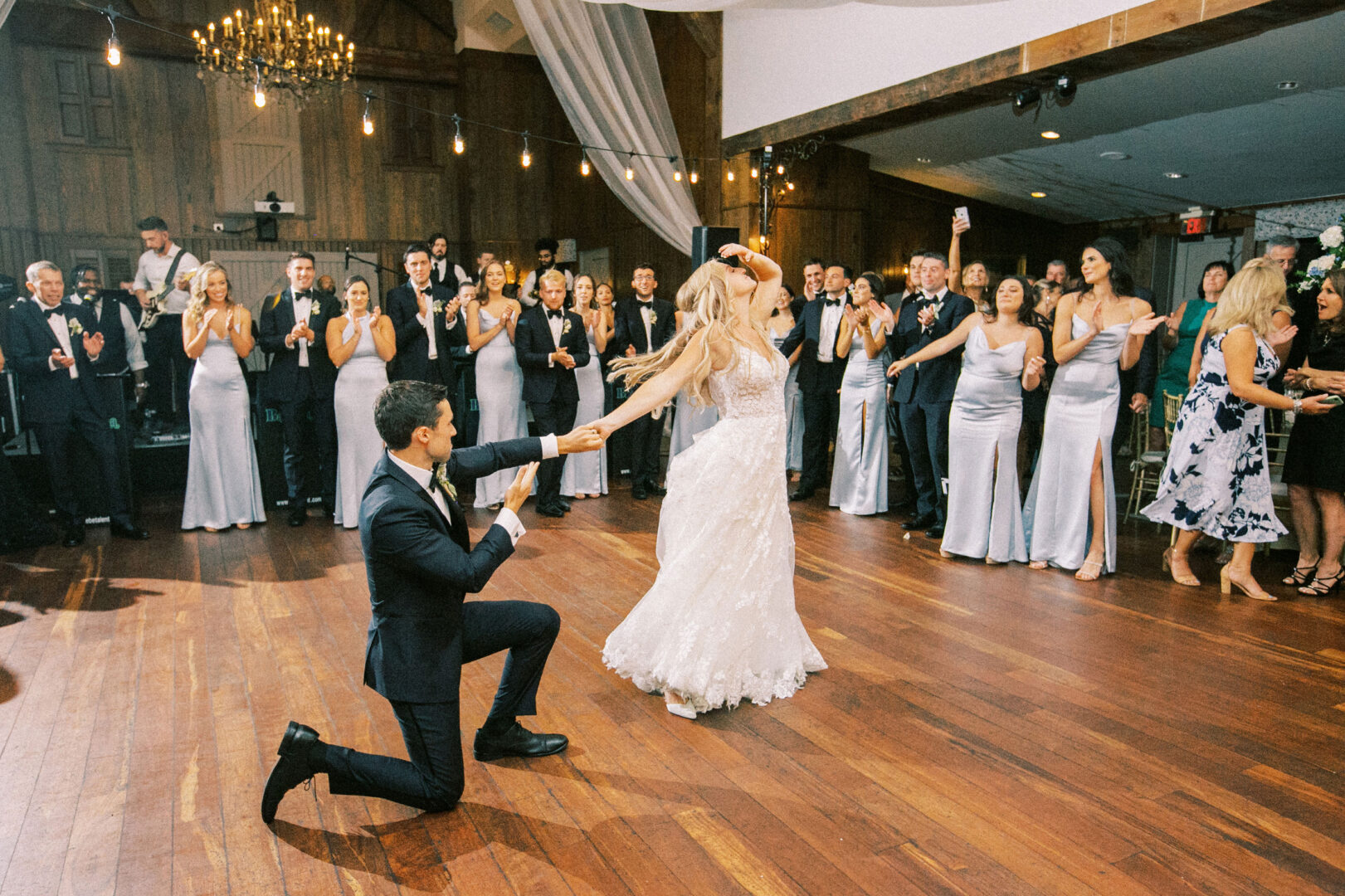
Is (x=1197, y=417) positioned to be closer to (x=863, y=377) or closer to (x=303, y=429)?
(x=863, y=377)

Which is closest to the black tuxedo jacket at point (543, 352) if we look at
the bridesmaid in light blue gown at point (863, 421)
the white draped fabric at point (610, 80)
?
the white draped fabric at point (610, 80)

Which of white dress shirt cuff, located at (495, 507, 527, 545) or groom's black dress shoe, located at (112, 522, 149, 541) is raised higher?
white dress shirt cuff, located at (495, 507, 527, 545)

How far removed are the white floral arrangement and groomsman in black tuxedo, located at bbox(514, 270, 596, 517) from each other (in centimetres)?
432

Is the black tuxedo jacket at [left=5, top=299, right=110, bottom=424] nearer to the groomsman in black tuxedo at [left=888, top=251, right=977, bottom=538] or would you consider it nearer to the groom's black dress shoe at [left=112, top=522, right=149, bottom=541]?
the groom's black dress shoe at [left=112, top=522, right=149, bottom=541]

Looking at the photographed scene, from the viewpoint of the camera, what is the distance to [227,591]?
438 cm

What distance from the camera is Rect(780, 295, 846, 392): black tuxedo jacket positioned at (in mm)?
6340

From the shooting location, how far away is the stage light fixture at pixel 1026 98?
6113 millimetres

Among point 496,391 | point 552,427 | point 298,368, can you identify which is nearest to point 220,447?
point 298,368

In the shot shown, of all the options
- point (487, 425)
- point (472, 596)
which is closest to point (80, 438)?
point (487, 425)

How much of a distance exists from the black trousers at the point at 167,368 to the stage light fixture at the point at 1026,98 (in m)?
6.81

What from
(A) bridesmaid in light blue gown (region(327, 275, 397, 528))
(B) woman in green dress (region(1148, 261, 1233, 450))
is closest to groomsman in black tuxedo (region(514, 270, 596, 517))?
(A) bridesmaid in light blue gown (region(327, 275, 397, 528))

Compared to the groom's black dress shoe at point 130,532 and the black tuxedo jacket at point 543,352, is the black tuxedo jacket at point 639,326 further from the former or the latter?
the groom's black dress shoe at point 130,532

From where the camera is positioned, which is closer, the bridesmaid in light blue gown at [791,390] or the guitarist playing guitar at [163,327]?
the bridesmaid in light blue gown at [791,390]

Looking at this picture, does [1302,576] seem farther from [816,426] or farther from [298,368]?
[298,368]
